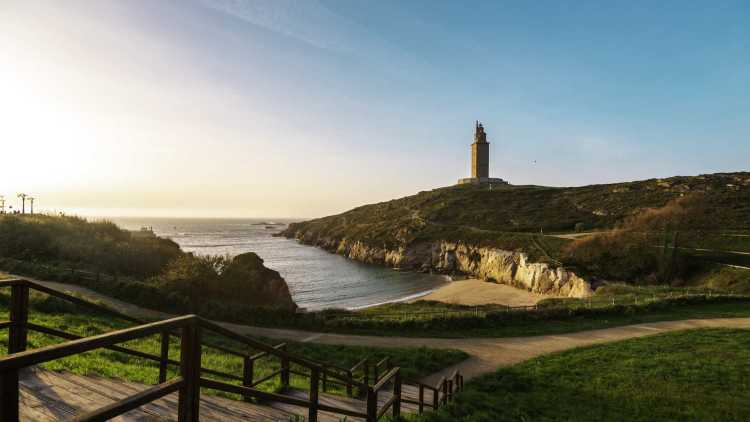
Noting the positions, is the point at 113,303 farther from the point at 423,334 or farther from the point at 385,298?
the point at 385,298

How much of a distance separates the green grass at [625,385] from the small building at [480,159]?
118 meters

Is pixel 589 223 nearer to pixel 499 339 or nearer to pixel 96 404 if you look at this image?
pixel 499 339

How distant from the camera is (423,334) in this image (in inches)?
843

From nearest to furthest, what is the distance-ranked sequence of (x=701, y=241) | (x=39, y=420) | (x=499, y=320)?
1. (x=39, y=420)
2. (x=499, y=320)
3. (x=701, y=241)

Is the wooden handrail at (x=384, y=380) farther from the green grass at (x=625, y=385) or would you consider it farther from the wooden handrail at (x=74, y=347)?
the wooden handrail at (x=74, y=347)

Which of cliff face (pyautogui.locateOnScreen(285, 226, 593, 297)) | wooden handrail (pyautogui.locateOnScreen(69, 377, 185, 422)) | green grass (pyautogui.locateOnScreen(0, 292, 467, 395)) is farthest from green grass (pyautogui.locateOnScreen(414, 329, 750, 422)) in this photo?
cliff face (pyautogui.locateOnScreen(285, 226, 593, 297))

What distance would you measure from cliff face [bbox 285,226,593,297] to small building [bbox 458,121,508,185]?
62.1 metres

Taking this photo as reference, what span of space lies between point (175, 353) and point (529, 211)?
274ft

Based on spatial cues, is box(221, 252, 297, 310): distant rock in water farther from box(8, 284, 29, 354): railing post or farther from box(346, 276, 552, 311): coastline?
box(8, 284, 29, 354): railing post

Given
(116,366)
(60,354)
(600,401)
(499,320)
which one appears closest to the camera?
(60,354)

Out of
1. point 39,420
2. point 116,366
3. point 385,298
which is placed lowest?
point 385,298

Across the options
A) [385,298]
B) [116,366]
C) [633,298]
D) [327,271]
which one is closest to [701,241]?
[633,298]

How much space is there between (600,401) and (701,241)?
47.8m

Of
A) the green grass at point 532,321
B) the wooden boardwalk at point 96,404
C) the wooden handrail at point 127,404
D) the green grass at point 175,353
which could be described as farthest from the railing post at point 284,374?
the green grass at point 532,321
